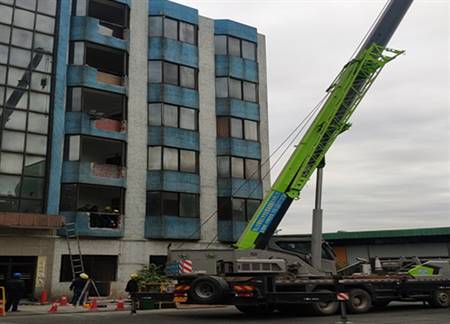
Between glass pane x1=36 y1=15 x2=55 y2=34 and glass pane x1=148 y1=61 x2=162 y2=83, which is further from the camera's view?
glass pane x1=148 y1=61 x2=162 y2=83

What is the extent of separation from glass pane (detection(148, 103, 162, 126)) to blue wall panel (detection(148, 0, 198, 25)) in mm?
6725

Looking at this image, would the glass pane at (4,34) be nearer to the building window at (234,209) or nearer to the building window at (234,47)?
the building window at (234,47)

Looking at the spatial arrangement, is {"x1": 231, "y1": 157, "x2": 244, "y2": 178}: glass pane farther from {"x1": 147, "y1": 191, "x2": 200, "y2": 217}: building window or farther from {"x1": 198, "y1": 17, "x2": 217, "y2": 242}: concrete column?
{"x1": 147, "y1": 191, "x2": 200, "y2": 217}: building window

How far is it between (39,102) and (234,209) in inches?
561

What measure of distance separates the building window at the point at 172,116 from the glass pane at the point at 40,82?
6.88 metres

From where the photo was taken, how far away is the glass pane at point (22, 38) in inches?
1111

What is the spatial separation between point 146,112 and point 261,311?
18114 millimetres

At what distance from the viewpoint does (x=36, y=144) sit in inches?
1100

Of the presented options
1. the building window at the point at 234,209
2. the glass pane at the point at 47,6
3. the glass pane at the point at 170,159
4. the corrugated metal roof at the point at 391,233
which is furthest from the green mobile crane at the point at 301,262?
the corrugated metal roof at the point at 391,233

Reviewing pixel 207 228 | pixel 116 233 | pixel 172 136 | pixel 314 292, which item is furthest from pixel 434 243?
pixel 314 292

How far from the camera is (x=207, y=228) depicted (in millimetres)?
33906

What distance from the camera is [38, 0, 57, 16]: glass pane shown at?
2983 centimetres

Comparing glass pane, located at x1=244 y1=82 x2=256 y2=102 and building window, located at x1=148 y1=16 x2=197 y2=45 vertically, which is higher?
building window, located at x1=148 y1=16 x2=197 y2=45

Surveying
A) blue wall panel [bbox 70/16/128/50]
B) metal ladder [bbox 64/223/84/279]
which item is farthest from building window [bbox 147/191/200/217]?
blue wall panel [bbox 70/16/128/50]
